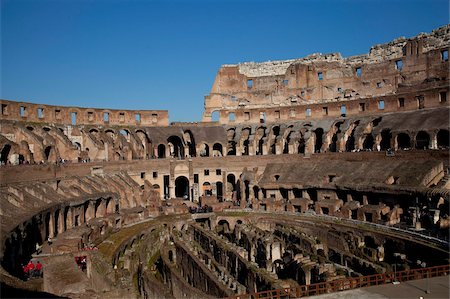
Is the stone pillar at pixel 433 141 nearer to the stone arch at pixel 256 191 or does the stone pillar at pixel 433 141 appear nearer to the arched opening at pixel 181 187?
the stone arch at pixel 256 191

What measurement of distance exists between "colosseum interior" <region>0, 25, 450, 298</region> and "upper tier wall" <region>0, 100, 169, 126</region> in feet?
0.49

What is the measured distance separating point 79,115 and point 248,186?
72.2 feet

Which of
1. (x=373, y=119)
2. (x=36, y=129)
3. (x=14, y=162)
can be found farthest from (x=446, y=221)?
(x=36, y=129)

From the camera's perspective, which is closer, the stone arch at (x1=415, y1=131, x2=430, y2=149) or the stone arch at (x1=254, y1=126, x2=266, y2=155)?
the stone arch at (x1=415, y1=131, x2=430, y2=149)

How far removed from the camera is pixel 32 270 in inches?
737

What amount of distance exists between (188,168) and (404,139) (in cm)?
2474

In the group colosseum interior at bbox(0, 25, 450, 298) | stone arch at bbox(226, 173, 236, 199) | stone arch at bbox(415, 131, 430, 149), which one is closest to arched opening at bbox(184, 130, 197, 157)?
colosseum interior at bbox(0, 25, 450, 298)

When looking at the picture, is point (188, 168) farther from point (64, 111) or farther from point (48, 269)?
point (48, 269)

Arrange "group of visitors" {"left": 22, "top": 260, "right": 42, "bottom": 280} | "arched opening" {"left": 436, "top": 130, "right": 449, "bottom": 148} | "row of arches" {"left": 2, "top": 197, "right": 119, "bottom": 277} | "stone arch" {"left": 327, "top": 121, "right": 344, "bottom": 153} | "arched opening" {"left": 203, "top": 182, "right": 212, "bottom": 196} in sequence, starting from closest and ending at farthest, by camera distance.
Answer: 1. "group of visitors" {"left": 22, "top": 260, "right": 42, "bottom": 280}
2. "row of arches" {"left": 2, "top": 197, "right": 119, "bottom": 277}
3. "arched opening" {"left": 436, "top": 130, "right": 449, "bottom": 148}
4. "stone arch" {"left": 327, "top": 121, "right": 344, "bottom": 153}
5. "arched opening" {"left": 203, "top": 182, "right": 212, "bottom": 196}

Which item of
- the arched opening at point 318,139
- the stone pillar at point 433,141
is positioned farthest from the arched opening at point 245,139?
the stone pillar at point 433,141

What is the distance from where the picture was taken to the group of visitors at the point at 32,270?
18.4 meters

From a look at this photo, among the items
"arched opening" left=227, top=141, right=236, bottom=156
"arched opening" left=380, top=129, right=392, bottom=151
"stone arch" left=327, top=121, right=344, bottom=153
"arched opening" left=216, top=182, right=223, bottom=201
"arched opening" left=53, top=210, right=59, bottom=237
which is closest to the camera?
"arched opening" left=53, top=210, right=59, bottom=237

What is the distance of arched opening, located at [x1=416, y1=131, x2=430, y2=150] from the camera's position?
37.9 meters

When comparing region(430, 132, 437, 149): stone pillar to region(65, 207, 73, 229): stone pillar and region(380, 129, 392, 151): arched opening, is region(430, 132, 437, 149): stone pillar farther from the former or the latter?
region(65, 207, 73, 229): stone pillar
